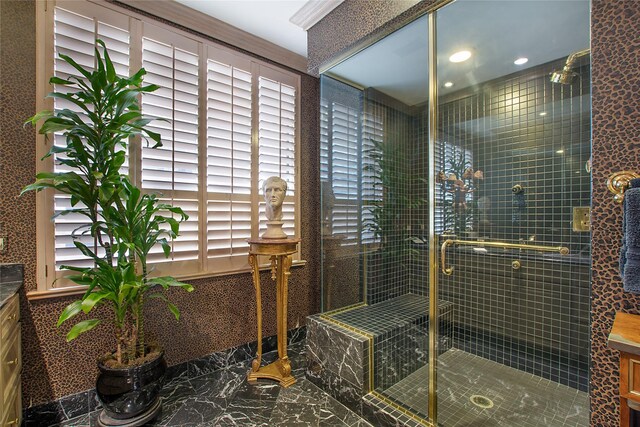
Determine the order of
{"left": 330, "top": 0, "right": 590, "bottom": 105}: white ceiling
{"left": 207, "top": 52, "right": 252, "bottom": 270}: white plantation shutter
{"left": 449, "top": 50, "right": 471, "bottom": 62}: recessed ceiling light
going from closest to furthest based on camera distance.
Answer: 1. {"left": 330, "top": 0, "right": 590, "bottom": 105}: white ceiling
2. {"left": 449, "top": 50, "right": 471, "bottom": 62}: recessed ceiling light
3. {"left": 207, "top": 52, "right": 252, "bottom": 270}: white plantation shutter

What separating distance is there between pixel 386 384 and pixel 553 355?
1.30m

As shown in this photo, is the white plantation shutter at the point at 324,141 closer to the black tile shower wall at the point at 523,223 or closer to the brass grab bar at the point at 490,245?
the black tile shower wall at the point at 523,223

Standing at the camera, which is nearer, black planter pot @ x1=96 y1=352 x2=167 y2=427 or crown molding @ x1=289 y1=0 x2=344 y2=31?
black planter pot @ x1=96 y1=352 x2=167 y2=427

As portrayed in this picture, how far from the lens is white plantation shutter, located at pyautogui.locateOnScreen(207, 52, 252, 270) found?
2.32 m

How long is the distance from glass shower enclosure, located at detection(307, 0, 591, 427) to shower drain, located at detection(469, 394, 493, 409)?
1 cm

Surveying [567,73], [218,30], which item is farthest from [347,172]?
[567,73]

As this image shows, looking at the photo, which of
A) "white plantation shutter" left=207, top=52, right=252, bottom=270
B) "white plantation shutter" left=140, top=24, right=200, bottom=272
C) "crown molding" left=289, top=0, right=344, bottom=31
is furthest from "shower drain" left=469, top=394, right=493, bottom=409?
"crown molding" left=289, top=0, right=344, bottom=31

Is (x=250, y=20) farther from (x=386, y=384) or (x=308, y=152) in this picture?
(x=386, y=384)

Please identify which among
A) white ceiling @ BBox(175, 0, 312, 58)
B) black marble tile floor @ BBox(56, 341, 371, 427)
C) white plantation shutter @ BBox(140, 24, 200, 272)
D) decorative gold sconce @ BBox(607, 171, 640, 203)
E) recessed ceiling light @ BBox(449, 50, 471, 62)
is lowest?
black marble tile floor @ BBox(56, 341, 371, 427)

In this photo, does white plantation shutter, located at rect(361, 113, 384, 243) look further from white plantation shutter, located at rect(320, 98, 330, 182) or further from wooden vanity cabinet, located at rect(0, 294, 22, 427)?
wooden vanity cabinet, located at rect(0, 294, 22, 427)

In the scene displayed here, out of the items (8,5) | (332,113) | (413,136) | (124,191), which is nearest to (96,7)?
(8,5)

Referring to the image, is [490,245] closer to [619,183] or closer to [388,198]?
[388,198]

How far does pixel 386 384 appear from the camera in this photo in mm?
→ 1963

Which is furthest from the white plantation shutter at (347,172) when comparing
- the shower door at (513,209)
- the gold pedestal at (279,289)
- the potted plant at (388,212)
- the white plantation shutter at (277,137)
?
the shower door at (513,209)
